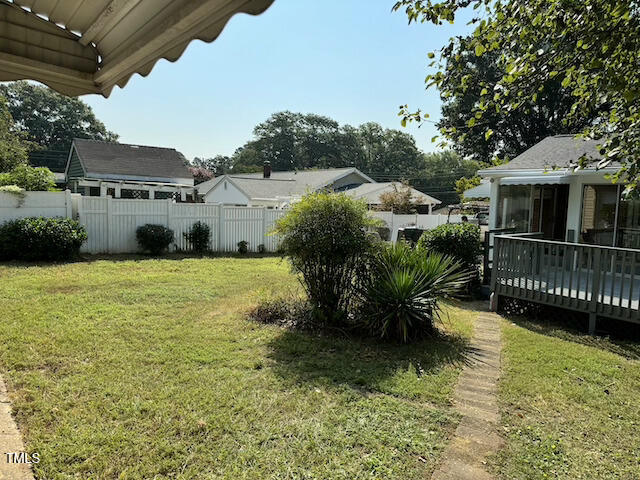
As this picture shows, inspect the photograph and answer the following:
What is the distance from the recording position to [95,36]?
102 inches

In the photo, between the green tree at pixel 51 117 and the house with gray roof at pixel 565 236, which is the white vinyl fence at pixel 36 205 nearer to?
the house with gray roof at pixel 565 236

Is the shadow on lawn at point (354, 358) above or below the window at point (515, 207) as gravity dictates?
below

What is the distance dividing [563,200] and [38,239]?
14.0m

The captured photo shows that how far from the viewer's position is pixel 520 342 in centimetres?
573

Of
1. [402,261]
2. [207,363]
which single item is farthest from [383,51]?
[207,363]

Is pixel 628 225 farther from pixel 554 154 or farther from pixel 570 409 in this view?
pixel 570 409

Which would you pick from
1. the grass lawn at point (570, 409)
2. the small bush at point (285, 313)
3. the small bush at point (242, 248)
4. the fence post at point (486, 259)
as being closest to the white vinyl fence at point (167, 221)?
the small bush at point (242, 248)

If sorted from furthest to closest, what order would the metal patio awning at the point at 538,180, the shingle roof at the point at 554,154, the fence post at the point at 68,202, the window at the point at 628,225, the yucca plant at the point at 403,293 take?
the fence post at the point at 68,202 → the shingle roof at the point at 554,154 → the metal patio awning at the point at 538,180 → the window at the point at 628,225 → the yucca plant at the point at 403,293

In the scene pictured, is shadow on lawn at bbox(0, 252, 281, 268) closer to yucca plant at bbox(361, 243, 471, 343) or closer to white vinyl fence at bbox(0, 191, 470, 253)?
white vinyl fence at bbox(0, 191, 470, 253)

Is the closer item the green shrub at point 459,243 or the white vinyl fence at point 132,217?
the green shrub at point 459,243

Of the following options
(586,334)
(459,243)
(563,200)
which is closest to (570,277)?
(586,334)

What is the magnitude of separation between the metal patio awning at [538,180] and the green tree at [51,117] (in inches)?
2136

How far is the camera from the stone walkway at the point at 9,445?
260 cm

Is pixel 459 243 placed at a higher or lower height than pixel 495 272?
higher
